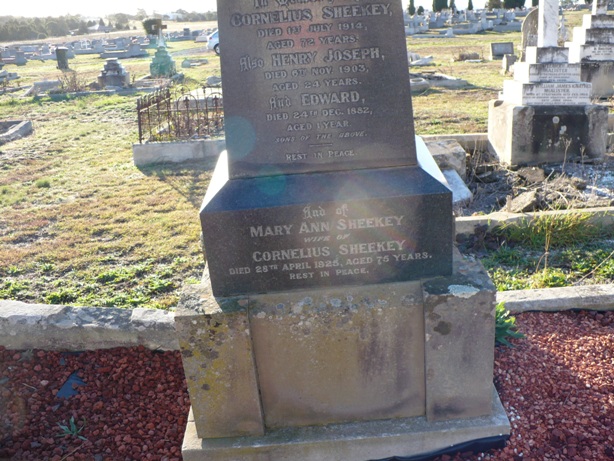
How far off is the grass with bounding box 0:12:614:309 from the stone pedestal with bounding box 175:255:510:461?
1914 mm

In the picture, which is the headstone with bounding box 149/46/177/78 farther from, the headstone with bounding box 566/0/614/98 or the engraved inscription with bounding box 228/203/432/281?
the engraved inscription with bounding box 228/203/432/281

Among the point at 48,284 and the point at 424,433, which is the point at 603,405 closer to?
the point at 424,433

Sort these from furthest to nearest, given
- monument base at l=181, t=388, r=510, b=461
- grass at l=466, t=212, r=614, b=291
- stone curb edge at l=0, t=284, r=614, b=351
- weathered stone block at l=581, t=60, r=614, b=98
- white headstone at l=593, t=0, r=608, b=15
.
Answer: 1. weathered stone block at l=581, t=60, r=614, b=98
2. white headstone at l=593, t=0, r=608, b=15
3. grass at l=466, t=212, r=614, b=291
4. stone curb edge at l=0, t=284, r=614, b=351
5. monument base at l=181, t=388, r=510, b=461

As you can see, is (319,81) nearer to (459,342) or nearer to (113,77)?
(459,342)

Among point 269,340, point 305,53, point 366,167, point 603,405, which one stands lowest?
point 603,405

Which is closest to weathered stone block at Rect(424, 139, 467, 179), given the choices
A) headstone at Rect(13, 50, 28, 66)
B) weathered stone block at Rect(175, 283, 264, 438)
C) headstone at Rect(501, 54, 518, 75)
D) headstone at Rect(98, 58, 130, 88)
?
weathered stone block at Rect(175, 283, 264, 438)

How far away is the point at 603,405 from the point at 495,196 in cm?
428

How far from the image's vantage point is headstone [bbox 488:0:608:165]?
8.32 m

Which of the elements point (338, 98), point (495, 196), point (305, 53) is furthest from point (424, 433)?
point (495, 196)

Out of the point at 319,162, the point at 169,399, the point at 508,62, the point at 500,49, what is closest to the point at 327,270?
the point at 319,162

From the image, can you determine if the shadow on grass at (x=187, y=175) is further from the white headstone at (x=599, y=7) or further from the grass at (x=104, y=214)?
the white headstone at (x=599, y=7)

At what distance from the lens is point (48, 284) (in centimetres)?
540

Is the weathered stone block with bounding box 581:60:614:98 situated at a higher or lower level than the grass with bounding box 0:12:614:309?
higher

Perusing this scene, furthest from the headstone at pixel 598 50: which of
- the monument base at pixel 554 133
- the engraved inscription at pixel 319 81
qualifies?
the engraved inscription at pixel 319 81
